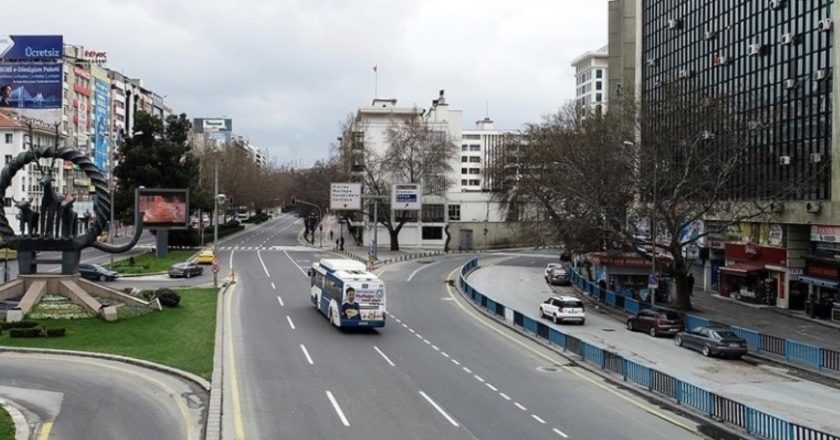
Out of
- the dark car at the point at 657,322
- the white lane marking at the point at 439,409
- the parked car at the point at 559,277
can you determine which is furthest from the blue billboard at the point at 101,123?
the white lane marking at the point at 439,409

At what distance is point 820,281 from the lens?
1614 inches

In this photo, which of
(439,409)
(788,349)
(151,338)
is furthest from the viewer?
(151,338)

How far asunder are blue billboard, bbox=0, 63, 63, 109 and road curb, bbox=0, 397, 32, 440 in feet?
250

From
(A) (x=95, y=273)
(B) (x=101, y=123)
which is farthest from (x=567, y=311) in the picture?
(B) (x=101, y=123)

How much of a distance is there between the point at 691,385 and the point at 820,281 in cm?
2411

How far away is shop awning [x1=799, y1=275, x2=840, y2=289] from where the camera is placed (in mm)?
40156

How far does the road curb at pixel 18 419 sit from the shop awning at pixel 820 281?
37.6 m

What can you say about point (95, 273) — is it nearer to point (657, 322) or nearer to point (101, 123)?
point (657, 322)

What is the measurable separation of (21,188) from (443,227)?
2043 inches

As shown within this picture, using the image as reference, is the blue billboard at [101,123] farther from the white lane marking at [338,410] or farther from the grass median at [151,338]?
the white lane marking at [338,410]

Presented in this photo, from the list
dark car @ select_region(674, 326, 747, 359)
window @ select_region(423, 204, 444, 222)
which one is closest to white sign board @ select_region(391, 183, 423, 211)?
window @ select_region(423, 204, 444, 222)

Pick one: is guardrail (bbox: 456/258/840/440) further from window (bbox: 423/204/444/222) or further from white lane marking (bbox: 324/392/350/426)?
window (bbox: 423/204/444/222)

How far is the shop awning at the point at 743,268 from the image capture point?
157 ft

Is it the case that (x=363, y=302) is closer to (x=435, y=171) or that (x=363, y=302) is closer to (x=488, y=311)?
(x=488, y=311)
